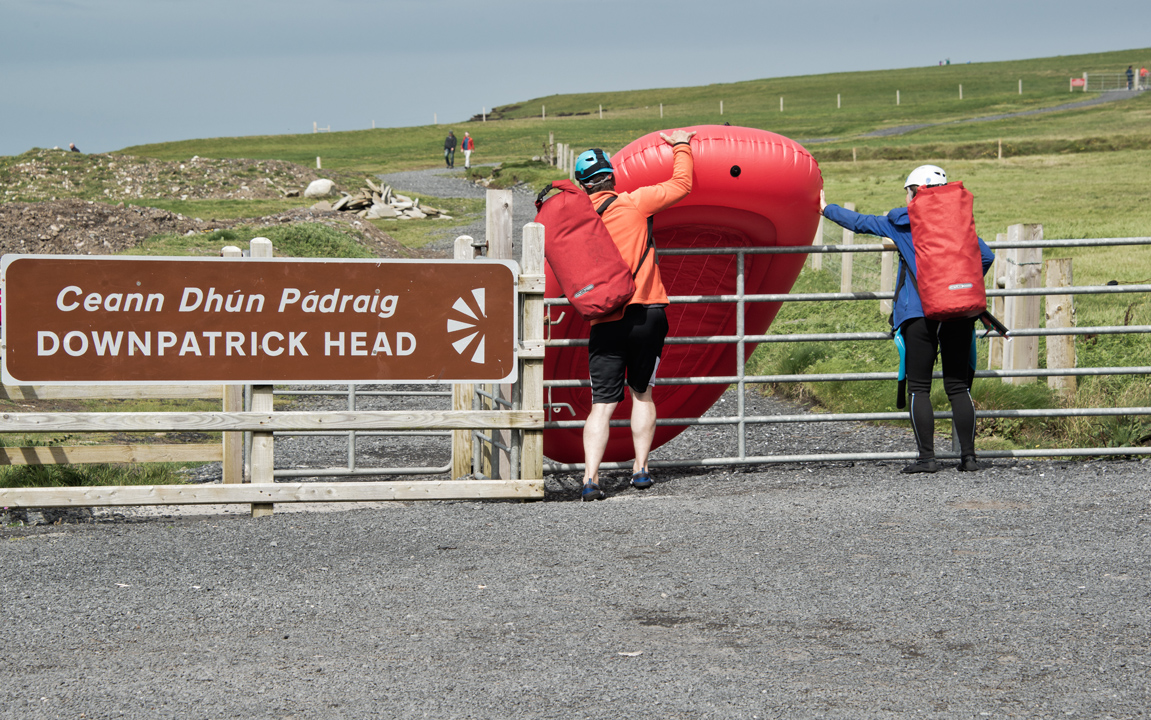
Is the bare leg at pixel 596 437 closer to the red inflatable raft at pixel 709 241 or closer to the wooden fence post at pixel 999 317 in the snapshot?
the red inflatable raft at pixel 709 241

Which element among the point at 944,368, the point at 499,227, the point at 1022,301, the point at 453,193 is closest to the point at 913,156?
the point at 453,193

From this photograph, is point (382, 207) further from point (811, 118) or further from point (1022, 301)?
point (811, 118)

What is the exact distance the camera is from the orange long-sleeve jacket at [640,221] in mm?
6152

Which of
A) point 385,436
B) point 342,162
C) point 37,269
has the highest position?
point 342,162

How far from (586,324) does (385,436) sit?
4367mm

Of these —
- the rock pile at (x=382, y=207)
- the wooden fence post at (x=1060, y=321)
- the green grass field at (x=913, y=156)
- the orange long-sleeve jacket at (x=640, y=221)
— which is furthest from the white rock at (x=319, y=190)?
the orange long-sleeve jacket at (x=640, y=221)

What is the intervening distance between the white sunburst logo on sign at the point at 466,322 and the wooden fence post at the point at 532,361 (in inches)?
11.3

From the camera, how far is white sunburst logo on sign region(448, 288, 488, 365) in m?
6.33

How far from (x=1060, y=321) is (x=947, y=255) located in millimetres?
3998

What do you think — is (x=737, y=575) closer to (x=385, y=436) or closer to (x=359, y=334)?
(x=359, y=334)

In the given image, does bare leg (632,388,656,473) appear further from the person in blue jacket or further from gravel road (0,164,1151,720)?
the person in blue jacket

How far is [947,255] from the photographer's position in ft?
20.6

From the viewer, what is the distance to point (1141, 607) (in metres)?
4.08

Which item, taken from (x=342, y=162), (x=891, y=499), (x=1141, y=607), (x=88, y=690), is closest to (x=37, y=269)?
(x=88, y=690)
